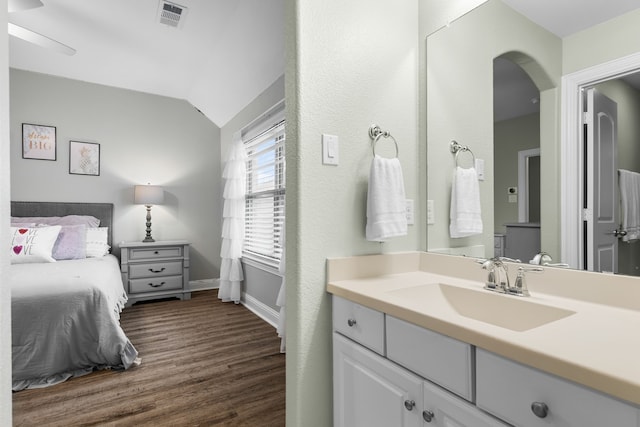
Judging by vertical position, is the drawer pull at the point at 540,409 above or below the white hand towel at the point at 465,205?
below

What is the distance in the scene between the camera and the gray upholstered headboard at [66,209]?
12.3 ft

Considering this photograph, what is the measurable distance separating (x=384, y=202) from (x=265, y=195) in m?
2.45

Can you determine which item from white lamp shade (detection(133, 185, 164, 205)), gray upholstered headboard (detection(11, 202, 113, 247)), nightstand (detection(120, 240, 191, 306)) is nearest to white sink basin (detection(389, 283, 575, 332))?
nightstand (detection(120, 240, 191, 306))

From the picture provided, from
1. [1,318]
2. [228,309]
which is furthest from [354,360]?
[228,309]

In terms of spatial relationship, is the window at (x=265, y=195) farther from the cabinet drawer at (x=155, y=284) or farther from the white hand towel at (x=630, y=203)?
the white hand towel at (x=630, y=203)

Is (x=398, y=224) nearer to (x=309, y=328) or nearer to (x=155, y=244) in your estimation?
(x=309, y=328)

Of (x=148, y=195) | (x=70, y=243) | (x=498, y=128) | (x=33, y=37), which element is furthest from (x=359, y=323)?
(x=148, y=195)

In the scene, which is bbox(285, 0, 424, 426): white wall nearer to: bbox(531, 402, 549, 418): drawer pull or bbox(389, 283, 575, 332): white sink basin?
bbox(389, 283, 575, 332): white sink basin

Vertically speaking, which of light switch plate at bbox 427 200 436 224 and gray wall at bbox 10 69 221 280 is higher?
gray wall at bbox 10 69 221 280

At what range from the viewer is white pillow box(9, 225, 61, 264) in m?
3.04

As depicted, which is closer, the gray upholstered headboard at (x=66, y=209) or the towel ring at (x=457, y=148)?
the towel ring at (x=457, y=148)

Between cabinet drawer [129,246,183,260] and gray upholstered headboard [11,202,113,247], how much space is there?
463 mm

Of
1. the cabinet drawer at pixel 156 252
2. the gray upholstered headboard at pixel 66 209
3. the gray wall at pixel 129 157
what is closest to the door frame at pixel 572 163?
the cabinet drawer at pixel 156 252

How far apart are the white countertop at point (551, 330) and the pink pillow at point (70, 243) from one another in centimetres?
338
